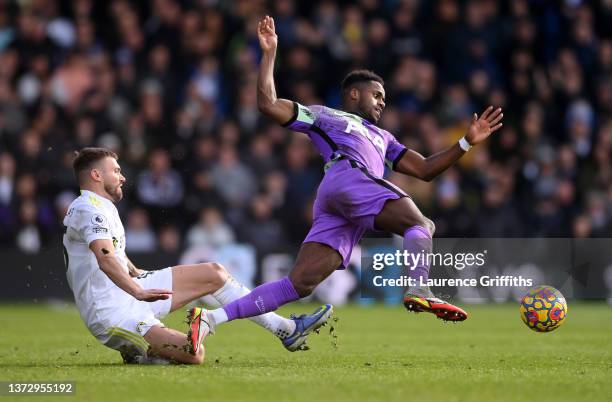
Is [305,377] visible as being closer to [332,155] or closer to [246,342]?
[332,155]

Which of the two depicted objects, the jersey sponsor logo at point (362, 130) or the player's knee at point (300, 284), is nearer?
the player's knee at point (300, 284)

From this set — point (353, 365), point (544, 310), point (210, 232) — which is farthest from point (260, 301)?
point (210, 232)

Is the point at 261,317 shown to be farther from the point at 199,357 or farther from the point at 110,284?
the point at 110,284

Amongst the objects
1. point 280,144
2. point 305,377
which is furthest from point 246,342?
point 280,144

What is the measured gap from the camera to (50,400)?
6129 millimetres

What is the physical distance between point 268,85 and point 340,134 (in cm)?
76

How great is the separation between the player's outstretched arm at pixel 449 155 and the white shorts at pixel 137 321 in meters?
2.06

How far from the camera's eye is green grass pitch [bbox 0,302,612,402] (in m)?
6.46

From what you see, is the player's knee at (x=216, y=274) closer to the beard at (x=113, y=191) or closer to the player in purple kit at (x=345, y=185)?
the player in purple kit at (x=345, y=185)

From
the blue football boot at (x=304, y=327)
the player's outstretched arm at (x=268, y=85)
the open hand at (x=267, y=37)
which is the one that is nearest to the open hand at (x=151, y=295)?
the blue football boot at (x=304, y=327)

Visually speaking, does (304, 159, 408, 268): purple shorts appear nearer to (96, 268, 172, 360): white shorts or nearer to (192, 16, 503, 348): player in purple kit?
(192, 16, 503, 348): player in purple kit

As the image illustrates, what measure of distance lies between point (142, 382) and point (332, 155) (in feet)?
7.94

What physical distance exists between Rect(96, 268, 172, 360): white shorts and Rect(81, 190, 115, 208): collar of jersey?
604mm

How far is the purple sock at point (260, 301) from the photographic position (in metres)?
8.08
